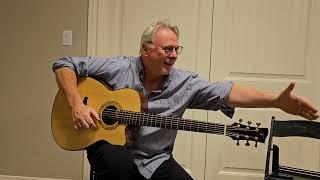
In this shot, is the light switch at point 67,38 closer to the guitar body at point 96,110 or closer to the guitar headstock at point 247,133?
the guitar body at point 96,110

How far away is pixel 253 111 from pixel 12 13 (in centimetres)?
165

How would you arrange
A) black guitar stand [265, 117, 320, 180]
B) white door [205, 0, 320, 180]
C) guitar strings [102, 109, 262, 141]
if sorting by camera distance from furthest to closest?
white door [205, 0, 320, 180] < black guitar stand [265, 117, 320, 180] < guitar strings [102, 109, 262, 141]

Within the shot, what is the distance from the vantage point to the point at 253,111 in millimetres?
2510

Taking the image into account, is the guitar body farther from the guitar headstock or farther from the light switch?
the light switch

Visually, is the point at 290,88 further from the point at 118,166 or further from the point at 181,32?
the point at 181,32

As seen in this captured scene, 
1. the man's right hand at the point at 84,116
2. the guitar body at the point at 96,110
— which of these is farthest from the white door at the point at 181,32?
the man's right hand at the point at 84,116

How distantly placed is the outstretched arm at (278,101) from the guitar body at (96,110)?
428 millimetres

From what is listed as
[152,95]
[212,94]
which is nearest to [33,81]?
[152,95]

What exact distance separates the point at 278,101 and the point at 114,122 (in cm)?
69

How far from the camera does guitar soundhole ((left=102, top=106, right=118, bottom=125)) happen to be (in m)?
1.78

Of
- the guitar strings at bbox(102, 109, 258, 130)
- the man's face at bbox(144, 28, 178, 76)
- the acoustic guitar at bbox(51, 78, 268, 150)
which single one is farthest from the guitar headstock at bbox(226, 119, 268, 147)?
the man's face at bbox(144, 28, 178, 76)

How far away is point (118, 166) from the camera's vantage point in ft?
5.45

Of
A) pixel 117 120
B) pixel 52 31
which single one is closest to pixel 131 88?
pixel 117 120

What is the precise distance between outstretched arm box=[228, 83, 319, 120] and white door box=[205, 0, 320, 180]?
739 millimetres
